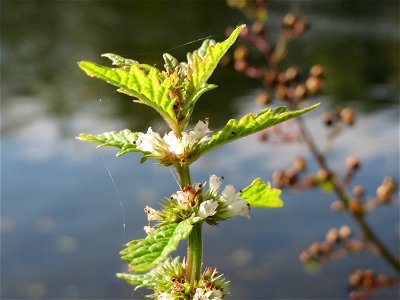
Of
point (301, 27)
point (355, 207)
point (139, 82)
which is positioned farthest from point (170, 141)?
point (301, 27)

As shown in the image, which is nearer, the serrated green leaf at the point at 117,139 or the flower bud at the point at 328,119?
the serrated green leaf at the point at 117,139

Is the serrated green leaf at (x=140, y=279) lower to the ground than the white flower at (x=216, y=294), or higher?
higher

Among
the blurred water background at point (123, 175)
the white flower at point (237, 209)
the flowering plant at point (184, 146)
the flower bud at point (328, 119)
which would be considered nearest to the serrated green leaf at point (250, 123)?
the flowering plant at point (184, 146)

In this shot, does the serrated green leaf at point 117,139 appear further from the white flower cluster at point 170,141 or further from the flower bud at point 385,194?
the flower bud at point 385,194

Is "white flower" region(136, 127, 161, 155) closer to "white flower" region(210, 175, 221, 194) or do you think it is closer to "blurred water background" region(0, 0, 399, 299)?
"white flower" region(210, 175, 221, 194)

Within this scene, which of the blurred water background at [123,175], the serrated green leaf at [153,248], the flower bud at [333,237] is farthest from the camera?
the blurred water background at [123,175]

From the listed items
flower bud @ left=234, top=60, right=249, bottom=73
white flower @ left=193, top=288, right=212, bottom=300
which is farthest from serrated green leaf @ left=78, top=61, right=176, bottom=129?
flower bud @ left=234, top=60, right=249, bottom=73
